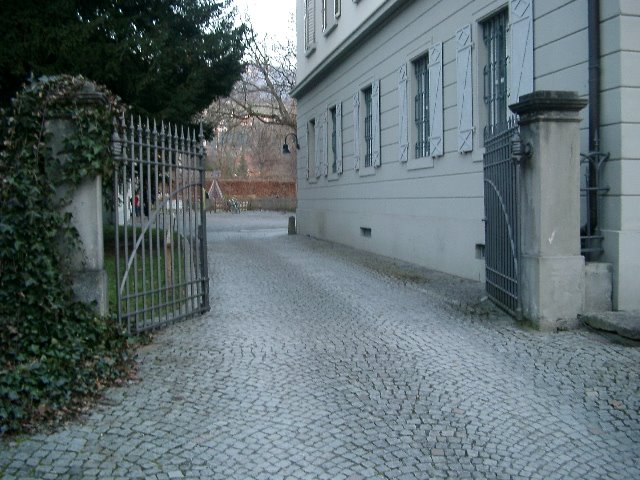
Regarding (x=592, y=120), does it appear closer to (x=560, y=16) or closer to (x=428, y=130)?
(x=560, y=16)

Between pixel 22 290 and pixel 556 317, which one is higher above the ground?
pixel 22 290

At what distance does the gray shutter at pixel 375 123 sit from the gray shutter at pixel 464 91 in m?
4.41

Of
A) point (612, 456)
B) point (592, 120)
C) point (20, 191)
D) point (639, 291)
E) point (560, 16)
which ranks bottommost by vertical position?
point (612, 456)

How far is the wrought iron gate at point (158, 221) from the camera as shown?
7.25 meters

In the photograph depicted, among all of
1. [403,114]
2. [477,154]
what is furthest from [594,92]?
[403,114]

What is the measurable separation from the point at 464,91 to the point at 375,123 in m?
4.83

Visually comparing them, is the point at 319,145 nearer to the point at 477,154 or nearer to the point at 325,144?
the point at 325,144

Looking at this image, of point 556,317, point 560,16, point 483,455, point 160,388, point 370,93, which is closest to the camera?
point 483,455

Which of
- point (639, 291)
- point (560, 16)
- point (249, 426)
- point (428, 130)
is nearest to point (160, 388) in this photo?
point (249, 426)

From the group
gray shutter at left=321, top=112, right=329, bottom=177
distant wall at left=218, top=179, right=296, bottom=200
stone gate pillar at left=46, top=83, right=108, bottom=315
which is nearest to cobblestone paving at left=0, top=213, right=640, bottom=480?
stone gate pillar at left=46, top=83, right=108, bottom=315

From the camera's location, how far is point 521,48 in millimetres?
9789

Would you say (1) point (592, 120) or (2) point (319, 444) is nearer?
(2) point (319, 444)

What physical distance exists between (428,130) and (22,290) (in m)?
9.27

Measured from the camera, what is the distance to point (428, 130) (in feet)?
45.0
